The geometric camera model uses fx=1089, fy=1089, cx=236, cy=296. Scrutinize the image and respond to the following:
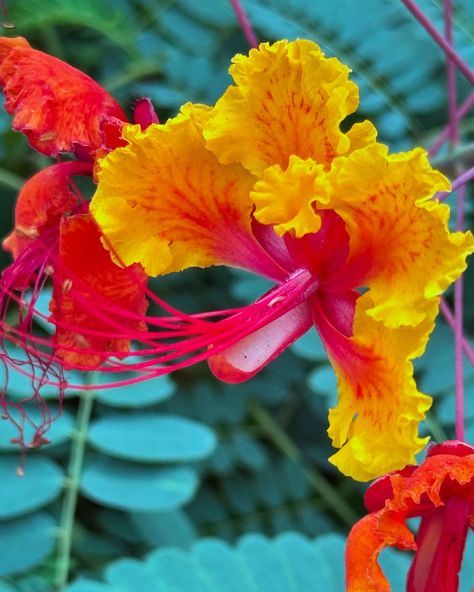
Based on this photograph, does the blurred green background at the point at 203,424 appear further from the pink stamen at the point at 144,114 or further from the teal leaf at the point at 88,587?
the pink stamen at the point at 144,114

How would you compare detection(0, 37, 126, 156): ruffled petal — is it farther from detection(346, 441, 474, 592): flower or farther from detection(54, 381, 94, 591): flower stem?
detection(54, 381, 94, 591): flower stem

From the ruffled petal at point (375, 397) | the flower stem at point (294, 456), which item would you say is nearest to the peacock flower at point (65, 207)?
the ruffled petal at point (375, 397)

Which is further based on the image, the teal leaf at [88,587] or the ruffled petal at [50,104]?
the teal leaf at [88,587]

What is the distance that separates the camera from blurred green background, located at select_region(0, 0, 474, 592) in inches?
60.8

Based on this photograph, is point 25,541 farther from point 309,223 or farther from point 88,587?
point 309,223

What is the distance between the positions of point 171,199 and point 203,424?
1.01m

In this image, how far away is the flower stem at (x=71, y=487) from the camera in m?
1.59

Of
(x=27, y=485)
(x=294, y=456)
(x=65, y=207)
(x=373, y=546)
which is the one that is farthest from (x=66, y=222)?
(x=294, y=456)

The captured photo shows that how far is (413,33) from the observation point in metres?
2.02

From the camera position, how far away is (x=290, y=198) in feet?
3.48

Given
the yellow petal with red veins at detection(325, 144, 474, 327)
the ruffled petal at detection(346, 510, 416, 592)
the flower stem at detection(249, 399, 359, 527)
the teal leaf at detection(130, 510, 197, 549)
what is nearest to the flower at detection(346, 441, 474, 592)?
the ruffled petal at detection(346, 510, 416, 592)

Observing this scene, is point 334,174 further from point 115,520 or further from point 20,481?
point 115,520

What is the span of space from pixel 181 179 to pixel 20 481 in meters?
A: 0.69

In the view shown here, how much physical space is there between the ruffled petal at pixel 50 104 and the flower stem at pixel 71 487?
636 mm
